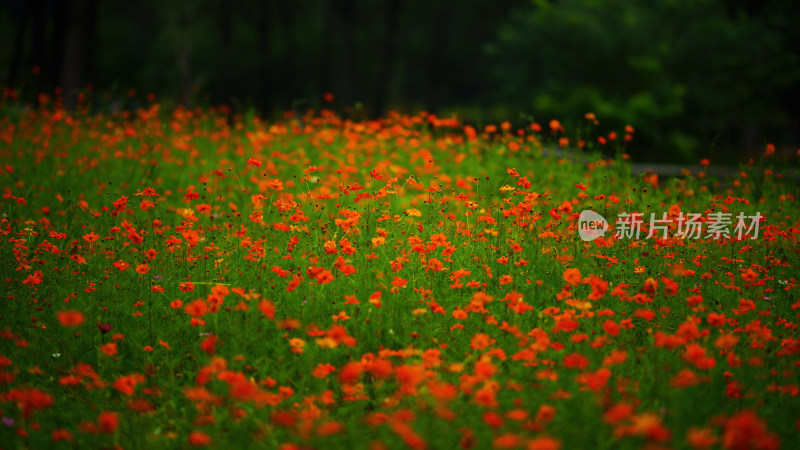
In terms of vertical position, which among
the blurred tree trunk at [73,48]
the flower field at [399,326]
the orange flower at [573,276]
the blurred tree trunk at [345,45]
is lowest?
the flower field at [399,326]

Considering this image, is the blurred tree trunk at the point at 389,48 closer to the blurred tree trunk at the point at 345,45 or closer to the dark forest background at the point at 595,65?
the dark forest background at the point at 595,65

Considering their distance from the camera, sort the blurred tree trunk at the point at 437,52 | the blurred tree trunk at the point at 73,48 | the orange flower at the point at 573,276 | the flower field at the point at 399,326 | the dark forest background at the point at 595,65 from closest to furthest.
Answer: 1. the flower field at the point at 399,326
2. the orange flower at the point at 573,276
3. the blurred tree trunk at the point at 73,48
4. the dark forest background at the point at 595,65
5. the blurred tree trunk at the point at 437,52

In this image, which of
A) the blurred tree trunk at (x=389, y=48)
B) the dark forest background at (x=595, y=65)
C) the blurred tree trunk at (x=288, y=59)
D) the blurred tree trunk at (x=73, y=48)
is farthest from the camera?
the blurred tree trunk at (x=288, y=59)

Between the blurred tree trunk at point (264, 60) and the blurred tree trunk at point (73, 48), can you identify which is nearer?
the blurred tree trunk at point (73, 48)

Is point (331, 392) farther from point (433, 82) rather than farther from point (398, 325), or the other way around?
point (433, 82)

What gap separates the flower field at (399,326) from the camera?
3.15 meters

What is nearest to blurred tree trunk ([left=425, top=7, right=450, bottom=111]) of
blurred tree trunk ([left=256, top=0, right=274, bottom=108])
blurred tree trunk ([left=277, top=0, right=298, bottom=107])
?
blurred tree trunk ([left=277, top=0, right=298, bottom=107])

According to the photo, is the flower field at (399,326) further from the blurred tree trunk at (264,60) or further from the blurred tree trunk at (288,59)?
the blurred tree trunk at (288,59)

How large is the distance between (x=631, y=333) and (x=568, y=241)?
1350 millimetres

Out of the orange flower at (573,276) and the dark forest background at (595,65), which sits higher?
the dark forest background at (595,65)

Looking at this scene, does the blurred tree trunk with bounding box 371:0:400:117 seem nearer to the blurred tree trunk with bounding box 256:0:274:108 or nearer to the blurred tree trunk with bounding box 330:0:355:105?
the blurred tree trunk with bounding box 330:0:355:105

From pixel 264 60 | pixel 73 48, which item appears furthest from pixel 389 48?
pixel 73 48

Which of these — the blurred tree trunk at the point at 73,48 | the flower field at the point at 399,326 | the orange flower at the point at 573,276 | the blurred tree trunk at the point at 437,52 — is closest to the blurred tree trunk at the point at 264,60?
the blurred tree trunk at the point at 437,52

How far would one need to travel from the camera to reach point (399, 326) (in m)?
4.34
